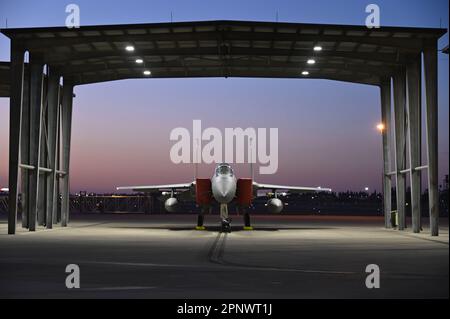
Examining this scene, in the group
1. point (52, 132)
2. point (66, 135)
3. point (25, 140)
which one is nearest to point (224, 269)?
point (25, 140)

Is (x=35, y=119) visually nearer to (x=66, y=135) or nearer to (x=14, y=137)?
(x=14, y=137)

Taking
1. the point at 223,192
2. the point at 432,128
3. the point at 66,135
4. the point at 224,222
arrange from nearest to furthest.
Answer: the point at 432,128
the point at 223,192
the point at 224,222
the point at 66,135

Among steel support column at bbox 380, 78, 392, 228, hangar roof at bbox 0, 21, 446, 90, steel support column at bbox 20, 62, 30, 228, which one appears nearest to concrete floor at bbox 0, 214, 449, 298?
steel support column at bbox 20, 62, 30, 228

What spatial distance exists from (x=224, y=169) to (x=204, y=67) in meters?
5.68

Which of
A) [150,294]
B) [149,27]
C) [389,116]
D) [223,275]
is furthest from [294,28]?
[150,294]

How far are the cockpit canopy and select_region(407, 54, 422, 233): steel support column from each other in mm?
8054

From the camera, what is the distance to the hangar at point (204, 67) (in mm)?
22984

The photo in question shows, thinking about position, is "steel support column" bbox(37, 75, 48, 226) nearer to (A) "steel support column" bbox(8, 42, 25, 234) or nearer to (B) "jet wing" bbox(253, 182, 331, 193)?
(A) "steel support column" bbox(8, 42, 25, 234)

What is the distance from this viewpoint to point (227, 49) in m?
25.7

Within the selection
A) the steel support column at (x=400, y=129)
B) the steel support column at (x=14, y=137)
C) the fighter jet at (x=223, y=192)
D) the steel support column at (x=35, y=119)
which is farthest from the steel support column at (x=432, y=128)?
the steel support column at (x=35, y=119)

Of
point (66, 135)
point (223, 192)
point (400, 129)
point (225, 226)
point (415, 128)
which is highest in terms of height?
point (66, 135)

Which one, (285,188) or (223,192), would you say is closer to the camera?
(223,192)

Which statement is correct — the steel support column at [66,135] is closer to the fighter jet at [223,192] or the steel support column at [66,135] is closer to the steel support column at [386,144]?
the fighter jet at [223,192]

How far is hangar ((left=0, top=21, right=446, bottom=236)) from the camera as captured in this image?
75.4ft
